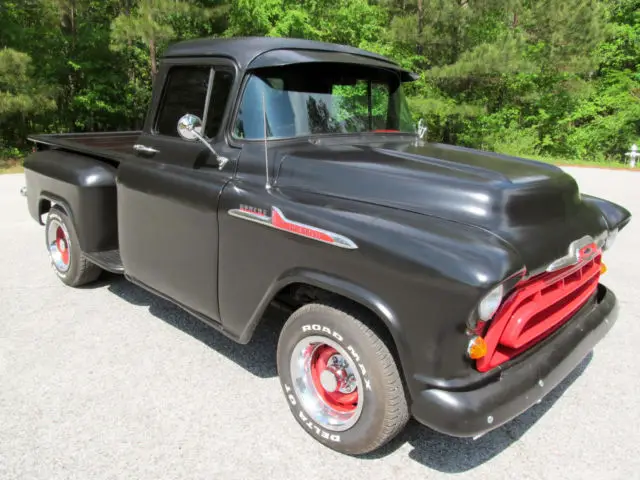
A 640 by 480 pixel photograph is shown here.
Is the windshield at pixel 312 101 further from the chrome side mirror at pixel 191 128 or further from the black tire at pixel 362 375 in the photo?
the black tire at pixel 362 375

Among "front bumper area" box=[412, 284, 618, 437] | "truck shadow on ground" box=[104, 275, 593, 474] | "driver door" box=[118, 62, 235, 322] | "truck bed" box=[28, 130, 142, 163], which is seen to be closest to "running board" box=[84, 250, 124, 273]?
"driver door" box=[118, 62, 235, 322]

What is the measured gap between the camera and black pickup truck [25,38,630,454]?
2186 millimetres

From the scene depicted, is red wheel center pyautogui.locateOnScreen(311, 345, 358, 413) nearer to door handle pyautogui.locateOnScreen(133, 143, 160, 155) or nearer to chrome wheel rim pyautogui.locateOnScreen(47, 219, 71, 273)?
door handle pyautogui.locateOnScreen(133, 143, 160, 155)

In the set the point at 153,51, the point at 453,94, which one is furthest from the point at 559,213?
the point at 453,94

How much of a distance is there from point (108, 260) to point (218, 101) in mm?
1749

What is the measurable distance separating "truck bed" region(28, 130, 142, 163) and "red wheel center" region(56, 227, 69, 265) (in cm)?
76

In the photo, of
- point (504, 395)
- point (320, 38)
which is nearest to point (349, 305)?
point (504, 395)


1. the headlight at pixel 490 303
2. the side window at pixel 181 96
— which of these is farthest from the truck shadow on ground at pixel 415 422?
the side window at pixel 181 96

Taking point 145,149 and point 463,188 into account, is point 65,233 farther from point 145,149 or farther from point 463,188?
point 463,188

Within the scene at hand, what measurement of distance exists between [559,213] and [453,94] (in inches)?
649

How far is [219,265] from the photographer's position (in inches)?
119

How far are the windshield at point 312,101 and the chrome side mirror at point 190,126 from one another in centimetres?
Result: 23

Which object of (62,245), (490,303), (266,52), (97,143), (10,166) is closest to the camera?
(490,303)

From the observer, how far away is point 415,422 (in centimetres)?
290
